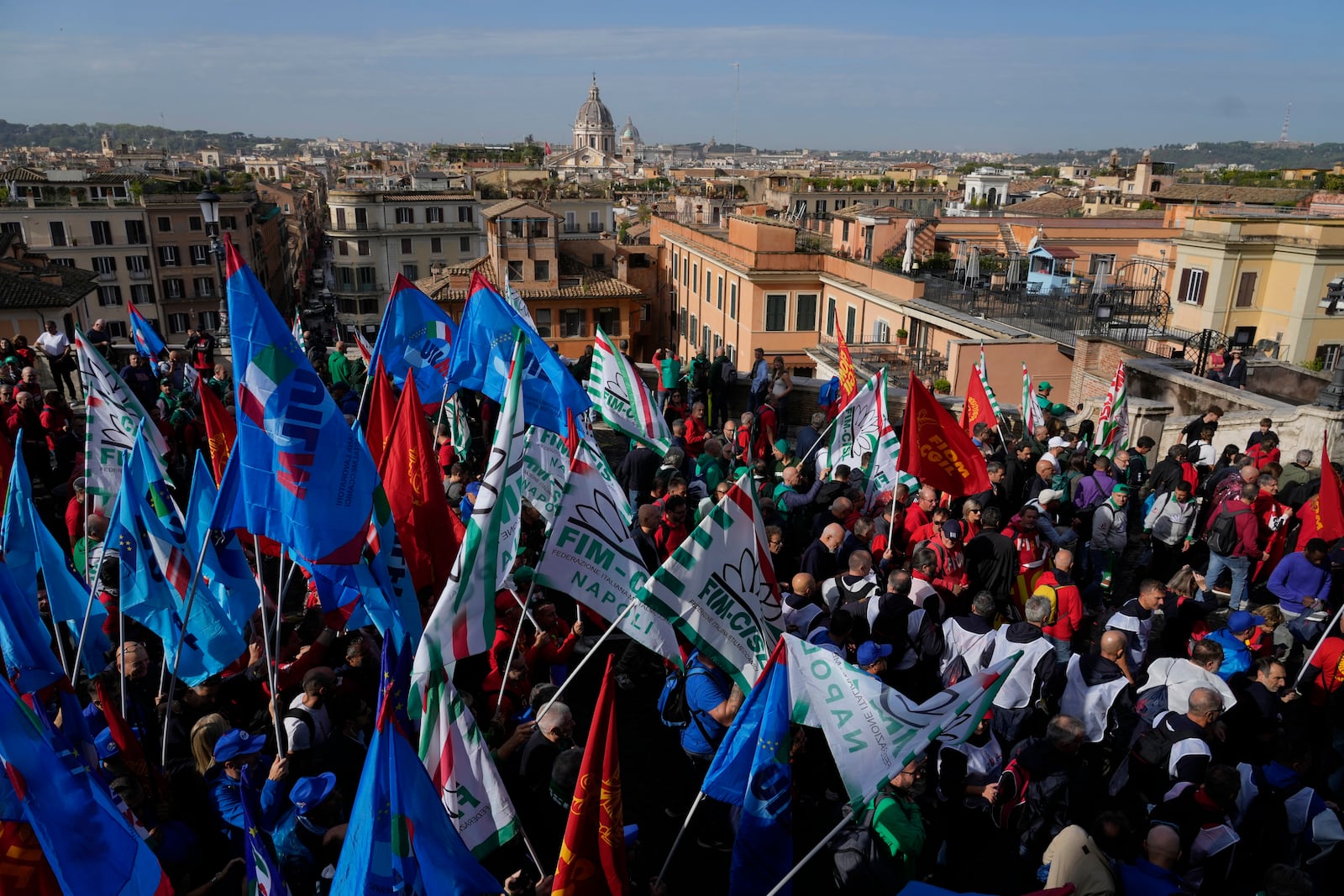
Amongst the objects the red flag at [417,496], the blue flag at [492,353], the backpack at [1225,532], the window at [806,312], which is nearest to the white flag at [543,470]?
the blue flag at [492,353]

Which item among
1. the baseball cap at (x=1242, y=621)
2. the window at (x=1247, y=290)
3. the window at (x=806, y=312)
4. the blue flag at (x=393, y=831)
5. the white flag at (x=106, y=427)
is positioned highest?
the white flag at (x=106, y=427)

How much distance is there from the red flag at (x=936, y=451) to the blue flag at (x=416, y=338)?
4.66 meters

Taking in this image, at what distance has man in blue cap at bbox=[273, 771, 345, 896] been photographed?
15.3 feet

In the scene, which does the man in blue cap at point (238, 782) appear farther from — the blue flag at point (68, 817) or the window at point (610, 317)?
the window at point (610, 317)

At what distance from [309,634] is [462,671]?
1303mm

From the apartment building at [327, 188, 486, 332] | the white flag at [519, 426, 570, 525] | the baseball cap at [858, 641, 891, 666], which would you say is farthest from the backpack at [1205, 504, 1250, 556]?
the apartment building at [327, 188, 486, 332]

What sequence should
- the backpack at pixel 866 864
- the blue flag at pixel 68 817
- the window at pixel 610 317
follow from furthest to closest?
the window at pixel 610 317
the backpack at pixel 866 864
the blue flag at pixel 68 817

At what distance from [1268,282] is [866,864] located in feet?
122

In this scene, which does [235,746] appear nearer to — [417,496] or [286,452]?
[286,452]

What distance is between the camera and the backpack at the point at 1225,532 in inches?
338

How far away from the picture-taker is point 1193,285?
35031 millimetres

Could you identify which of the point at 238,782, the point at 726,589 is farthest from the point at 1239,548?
the point at 238,782

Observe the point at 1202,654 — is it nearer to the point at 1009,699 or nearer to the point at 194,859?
the point at 1009,699

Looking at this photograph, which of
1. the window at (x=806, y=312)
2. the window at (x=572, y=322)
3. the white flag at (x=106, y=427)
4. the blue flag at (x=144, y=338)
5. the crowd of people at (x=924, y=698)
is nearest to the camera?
the crowd of people at (x=924, y=698)
